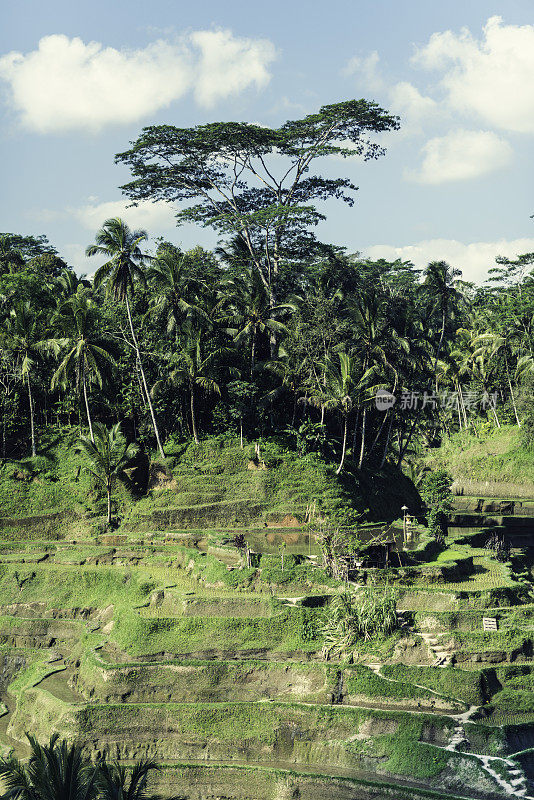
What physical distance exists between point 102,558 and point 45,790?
22434 mm

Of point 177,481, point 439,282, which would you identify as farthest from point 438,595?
point 439,282

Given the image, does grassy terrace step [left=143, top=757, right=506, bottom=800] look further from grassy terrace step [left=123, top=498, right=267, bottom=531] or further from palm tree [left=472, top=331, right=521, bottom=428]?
palm tree [left=472, top=331, right=521, bottom=428]

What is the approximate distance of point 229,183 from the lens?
174ft

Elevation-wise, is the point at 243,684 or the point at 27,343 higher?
the point at 27,343

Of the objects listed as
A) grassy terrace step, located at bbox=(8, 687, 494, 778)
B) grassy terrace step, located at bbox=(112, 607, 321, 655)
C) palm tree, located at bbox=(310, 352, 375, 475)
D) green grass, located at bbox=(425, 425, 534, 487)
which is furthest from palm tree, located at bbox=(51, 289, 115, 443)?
green grass, located at bbox=(425, 425, 534, 487)

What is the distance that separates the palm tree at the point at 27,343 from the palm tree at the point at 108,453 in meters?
6.21

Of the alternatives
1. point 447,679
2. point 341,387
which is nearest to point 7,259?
point 341,387

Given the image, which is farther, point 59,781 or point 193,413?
point 193,413

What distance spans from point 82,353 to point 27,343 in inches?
222

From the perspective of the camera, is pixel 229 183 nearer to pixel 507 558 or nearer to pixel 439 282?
pixel 439 282

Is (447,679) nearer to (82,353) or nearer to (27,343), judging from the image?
(82,353)

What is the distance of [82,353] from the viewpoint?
150 ft

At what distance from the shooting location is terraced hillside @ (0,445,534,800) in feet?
80.6

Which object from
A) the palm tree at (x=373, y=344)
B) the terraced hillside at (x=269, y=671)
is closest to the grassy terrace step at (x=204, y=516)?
the terraced hillside at (x=269, y=671)
